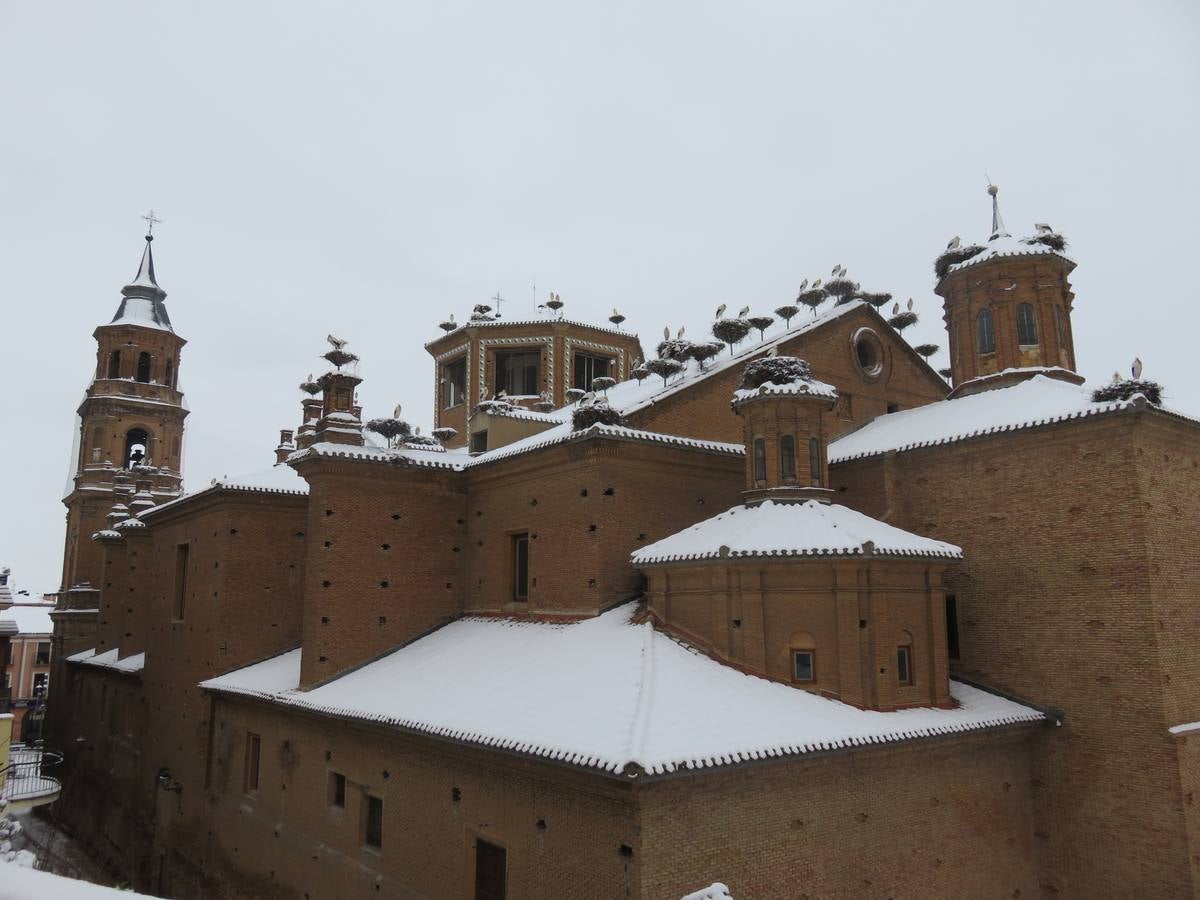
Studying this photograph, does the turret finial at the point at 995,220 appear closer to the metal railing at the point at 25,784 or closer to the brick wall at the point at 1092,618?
the brick wall at the point at 1092,618

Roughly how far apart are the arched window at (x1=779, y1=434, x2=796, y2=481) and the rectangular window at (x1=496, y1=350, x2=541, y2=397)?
13.9 metres

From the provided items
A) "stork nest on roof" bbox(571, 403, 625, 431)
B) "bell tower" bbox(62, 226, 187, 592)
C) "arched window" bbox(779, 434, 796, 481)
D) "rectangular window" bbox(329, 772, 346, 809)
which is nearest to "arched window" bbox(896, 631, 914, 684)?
"arched window" bbox(779, 434, 796, 481)

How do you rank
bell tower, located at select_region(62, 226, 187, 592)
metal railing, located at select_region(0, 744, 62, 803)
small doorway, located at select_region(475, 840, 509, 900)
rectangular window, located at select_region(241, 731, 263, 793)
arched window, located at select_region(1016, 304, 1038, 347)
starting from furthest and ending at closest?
bell tower, located at select_region(62, 226, 187, 592)
metal railing, located at select_region(0, 744, 62, 803)
arched window, located at select_region(1016, 304, 1038, 347)
rectangular window, located at select_region(241, 731, 263, 793)
small doorway, located at select_region(475, 840, 509, 900)

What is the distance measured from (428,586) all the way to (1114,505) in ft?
43.8

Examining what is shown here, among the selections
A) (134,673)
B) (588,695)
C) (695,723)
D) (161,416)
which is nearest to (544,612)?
(588,695)

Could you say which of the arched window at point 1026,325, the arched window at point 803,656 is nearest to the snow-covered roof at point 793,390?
the arched window at point 803,656

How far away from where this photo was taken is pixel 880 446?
17797 millimetres

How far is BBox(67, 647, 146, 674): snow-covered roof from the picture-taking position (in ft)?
90.4

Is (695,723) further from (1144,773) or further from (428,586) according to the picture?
(428,586)

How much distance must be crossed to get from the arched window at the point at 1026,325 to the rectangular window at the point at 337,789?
16.4 m

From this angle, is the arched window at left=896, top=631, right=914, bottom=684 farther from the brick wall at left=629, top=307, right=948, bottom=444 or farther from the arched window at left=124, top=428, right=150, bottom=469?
the arched window at left=124, top=428, right=150, bottom=469

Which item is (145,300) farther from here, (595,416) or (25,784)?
(595,416)

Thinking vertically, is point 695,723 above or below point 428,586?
below

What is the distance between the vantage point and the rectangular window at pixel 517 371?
29188 mm
